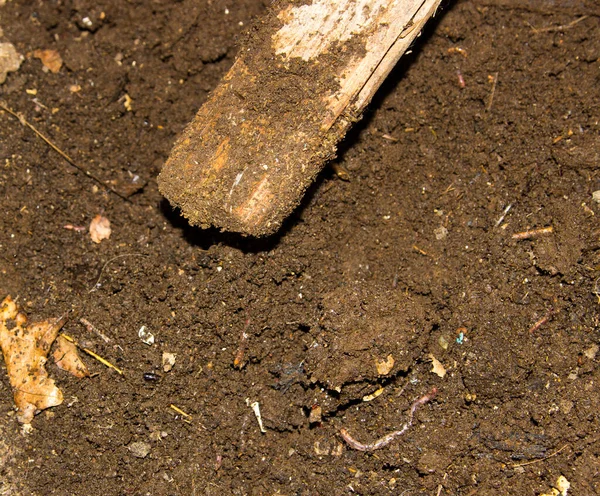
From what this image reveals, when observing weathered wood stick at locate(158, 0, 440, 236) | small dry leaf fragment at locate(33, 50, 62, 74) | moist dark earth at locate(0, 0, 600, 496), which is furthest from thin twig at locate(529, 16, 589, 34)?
small dry leaf fragment at locate(33, 50, 62, 74)

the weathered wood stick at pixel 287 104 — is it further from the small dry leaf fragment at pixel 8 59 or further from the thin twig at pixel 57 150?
the small dry leaf fragment at pixel 8 59

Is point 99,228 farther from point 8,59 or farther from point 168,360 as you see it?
point 8,59

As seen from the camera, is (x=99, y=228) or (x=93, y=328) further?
(x=99, y=228)

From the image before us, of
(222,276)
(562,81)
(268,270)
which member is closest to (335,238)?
(268,270)

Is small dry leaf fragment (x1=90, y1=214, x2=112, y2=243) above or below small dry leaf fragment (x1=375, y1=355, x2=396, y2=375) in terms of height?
above

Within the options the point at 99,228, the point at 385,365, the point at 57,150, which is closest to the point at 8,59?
the point at 57,150

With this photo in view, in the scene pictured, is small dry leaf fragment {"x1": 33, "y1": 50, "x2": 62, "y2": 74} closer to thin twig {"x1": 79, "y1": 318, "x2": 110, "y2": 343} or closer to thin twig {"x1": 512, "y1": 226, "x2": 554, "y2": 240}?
thin twig {"x1": 79, "y1": 318, "x2": 110, "y2": 343}
